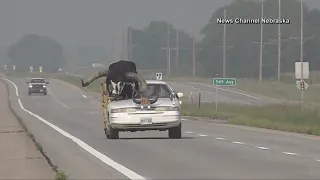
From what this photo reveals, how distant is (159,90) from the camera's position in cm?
2900

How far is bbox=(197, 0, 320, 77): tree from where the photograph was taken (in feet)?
488

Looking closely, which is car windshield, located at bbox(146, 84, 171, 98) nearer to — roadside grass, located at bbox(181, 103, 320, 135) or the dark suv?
roadside grass, located at bbox(181, 103, 320, 135)

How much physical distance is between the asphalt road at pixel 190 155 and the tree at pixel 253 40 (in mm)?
114687

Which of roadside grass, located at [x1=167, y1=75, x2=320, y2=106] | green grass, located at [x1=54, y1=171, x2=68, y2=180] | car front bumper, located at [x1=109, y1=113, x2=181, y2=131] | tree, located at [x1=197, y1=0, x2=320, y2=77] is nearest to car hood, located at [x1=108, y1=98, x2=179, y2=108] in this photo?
car front bumper, located at [x1=109, y1=113, x2=181, y2=131]

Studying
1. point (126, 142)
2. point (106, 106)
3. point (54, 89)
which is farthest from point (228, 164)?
point (54, 89)

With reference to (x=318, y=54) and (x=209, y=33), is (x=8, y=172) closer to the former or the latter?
(x=318, y=54)

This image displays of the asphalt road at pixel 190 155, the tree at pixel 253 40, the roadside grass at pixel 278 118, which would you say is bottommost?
the roadside grass at pixel 278 118

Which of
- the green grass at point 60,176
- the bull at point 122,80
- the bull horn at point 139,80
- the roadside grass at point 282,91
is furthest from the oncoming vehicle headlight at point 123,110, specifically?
the roadside grass at point 282,91

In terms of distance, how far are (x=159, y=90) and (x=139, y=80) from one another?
3.05 ft

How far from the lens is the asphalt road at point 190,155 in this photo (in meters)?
17.7

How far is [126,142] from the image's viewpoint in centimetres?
2753

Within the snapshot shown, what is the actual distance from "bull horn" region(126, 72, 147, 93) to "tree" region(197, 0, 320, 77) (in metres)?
117

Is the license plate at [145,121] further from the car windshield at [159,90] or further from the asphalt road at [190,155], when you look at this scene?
the car windshield at [159,90]

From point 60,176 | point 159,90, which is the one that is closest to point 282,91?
point 159,90
